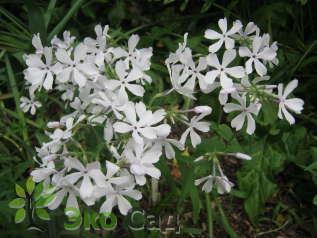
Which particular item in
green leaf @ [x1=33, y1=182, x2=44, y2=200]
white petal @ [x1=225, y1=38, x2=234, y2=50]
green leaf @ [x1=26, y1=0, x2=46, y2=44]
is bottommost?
green leaf @ [x1=33, y1=182, x2=44, y2=200]

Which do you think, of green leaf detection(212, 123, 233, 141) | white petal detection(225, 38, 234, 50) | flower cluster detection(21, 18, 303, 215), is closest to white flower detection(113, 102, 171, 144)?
flower cluster detection(21, 18, 303, 215)

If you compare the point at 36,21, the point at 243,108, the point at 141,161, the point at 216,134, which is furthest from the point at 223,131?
the point at 36,21

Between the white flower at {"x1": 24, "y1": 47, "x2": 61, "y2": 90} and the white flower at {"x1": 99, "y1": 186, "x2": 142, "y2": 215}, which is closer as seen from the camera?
the white flower at {"x1": 99, "y1": 186, "x2": 142, "y2": 215}

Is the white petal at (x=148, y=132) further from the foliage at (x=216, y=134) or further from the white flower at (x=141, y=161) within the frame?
the foliage at (x=216, y=134)

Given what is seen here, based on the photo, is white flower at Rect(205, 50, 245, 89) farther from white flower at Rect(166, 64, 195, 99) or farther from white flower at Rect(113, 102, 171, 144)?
white flower at Rect(113, 102, 171, 144)

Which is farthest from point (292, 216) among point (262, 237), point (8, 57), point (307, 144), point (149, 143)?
point (8, 57)

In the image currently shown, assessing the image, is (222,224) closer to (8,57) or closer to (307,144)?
(307,144)

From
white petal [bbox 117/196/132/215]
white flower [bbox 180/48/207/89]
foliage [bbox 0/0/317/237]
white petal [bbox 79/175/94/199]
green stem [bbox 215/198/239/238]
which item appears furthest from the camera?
green stem [bbox 215/198/239/238]

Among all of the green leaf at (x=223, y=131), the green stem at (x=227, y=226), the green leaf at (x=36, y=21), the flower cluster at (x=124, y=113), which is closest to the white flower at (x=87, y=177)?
the flower cluster at (x=124, y=113)
